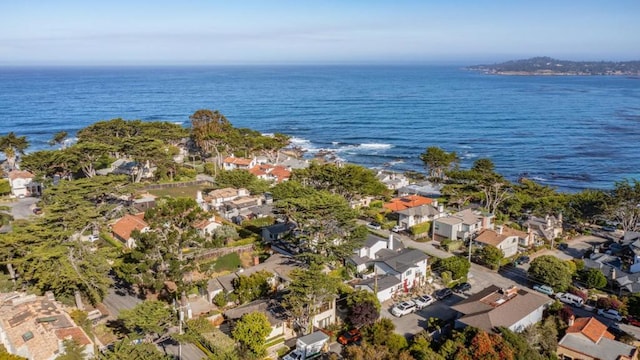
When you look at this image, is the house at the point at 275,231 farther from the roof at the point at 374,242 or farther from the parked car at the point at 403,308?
the parked car at the point at 403,308

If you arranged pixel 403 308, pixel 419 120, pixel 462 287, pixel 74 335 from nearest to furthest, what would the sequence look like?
pixel 74 335, pixel 403 308, pixel 462 287, pixel 419 120

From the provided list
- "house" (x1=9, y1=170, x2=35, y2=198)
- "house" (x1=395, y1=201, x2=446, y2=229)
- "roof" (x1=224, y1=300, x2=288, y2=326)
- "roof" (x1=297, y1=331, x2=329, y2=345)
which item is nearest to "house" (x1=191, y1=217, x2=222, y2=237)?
"roof" (x1=224, y1=300, x2=288, y2=326)

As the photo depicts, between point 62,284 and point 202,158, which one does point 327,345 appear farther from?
point 202,158

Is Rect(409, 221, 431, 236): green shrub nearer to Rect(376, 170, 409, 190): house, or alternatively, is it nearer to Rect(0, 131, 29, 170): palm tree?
Rect(376, 170, 409, 190): house

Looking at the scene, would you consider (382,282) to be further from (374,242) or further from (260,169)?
(260,169)

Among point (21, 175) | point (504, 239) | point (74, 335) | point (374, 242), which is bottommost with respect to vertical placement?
point (504, 239)

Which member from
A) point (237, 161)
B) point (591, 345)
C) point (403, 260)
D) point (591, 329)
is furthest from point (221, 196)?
point (591, 345)

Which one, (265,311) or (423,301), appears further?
(423,301)
